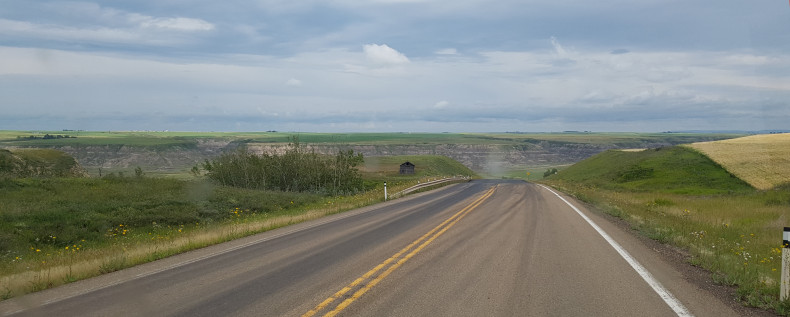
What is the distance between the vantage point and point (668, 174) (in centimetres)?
6425

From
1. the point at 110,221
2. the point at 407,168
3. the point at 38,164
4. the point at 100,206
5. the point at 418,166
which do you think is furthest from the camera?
the point at 418,166

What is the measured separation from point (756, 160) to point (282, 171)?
56620 mm

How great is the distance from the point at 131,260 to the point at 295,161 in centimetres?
3018

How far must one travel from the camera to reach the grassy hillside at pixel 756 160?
171 feet

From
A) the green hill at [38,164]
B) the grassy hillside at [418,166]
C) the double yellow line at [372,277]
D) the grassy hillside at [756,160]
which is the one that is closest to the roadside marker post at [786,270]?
the double yellow line at [372,277]

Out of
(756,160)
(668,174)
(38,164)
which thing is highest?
(38,164)

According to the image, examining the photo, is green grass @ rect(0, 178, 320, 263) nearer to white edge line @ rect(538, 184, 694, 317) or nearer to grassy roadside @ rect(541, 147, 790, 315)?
white edge line @ rect(538, 184, 694, 317)

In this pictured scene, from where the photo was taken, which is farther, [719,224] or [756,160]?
[756,160]

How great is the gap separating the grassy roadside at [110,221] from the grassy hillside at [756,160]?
147 feet

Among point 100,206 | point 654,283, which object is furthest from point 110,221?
point 654,283

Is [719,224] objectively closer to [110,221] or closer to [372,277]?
[372,277]

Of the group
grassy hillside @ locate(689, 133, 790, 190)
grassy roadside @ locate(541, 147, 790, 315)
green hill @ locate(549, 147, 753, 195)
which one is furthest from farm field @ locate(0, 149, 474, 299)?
grassy hillside @ locate(689, 133, 790, 190)

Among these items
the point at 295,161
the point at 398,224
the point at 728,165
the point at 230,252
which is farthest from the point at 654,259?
the point at 728,165

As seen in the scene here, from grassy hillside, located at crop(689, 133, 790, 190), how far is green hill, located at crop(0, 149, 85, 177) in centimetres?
5915
